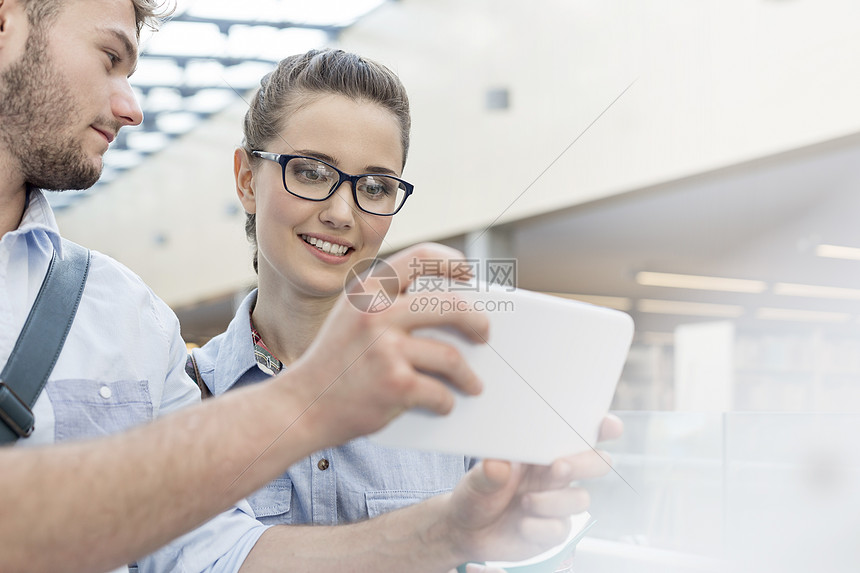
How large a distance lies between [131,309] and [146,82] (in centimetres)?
759

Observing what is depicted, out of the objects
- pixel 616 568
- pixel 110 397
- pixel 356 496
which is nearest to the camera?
pixel 110 397

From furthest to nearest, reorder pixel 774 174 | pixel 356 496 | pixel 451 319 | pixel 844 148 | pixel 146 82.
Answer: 1. pixel 146 82
2. pixel 774 174
3. pixel 844 148
4. pixel 356 496
5. pixel 451 319

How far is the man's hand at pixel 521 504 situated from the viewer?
0.68 metres

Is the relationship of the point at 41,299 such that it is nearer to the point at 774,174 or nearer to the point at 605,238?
the point at 774,174

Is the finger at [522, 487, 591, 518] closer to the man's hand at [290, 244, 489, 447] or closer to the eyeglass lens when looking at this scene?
the man's hand at [290, 244, 489, 447]

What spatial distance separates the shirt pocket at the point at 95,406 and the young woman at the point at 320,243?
0.21 metres

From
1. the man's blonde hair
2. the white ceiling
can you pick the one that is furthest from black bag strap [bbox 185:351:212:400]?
the white ceiling

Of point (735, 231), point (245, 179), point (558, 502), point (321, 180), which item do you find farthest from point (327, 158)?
point (735, 231)

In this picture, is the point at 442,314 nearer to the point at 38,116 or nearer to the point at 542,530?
the point at 542,530

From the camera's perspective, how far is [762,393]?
19.3 ft

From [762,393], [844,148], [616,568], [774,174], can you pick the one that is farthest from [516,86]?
[616,568]

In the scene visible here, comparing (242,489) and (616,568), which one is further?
(616,568)

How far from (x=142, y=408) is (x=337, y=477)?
30 centimetres

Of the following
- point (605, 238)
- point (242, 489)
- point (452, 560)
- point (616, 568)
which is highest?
point (605, 238)
